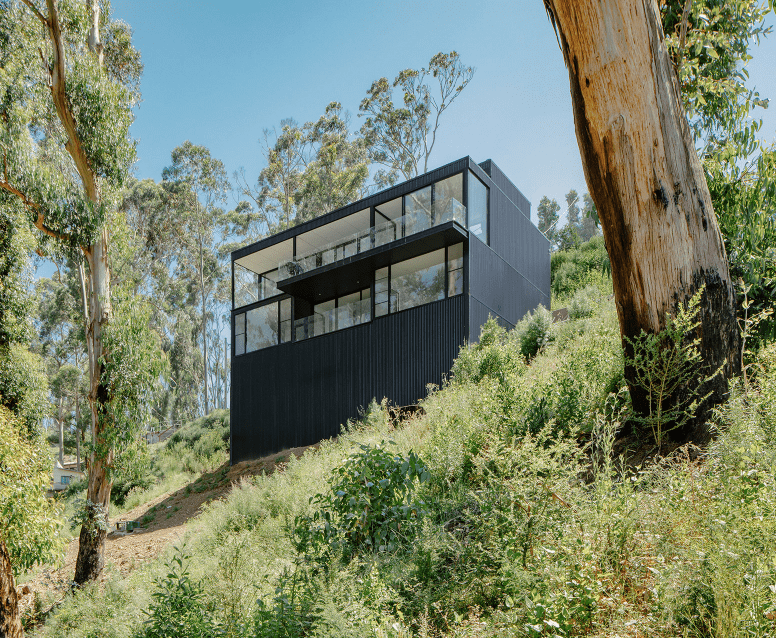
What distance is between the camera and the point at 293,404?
58.5 ft

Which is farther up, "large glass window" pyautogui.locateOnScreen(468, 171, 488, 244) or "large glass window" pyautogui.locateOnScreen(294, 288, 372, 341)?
"large glass window" pyautogui.locateOnScreen(468, 171, 488, 244)

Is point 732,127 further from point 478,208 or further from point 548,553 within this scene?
point 478,208

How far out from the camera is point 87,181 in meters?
10.3

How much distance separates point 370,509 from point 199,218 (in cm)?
3424

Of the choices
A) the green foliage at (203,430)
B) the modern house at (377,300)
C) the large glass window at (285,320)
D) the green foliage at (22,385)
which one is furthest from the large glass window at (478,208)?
the green foliage at (203,430)

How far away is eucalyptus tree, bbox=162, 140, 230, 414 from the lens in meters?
34.3

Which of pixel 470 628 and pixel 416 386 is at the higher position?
pixel 416 386

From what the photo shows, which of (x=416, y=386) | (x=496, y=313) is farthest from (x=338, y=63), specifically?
(x=416, y=386)

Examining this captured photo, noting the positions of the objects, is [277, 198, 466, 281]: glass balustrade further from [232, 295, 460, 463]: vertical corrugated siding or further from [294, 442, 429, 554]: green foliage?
[294, 442, 429, 554]: green foliage

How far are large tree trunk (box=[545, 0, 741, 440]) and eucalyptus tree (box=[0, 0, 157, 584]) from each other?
872 centimetres

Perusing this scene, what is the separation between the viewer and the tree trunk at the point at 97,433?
30.9ft

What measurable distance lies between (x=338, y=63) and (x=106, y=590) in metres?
19.1

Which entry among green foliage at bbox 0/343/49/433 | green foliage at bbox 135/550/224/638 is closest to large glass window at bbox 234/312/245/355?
green foliage at bbox 0/343/49/433

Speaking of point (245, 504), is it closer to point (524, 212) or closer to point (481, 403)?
point (481, 403)
